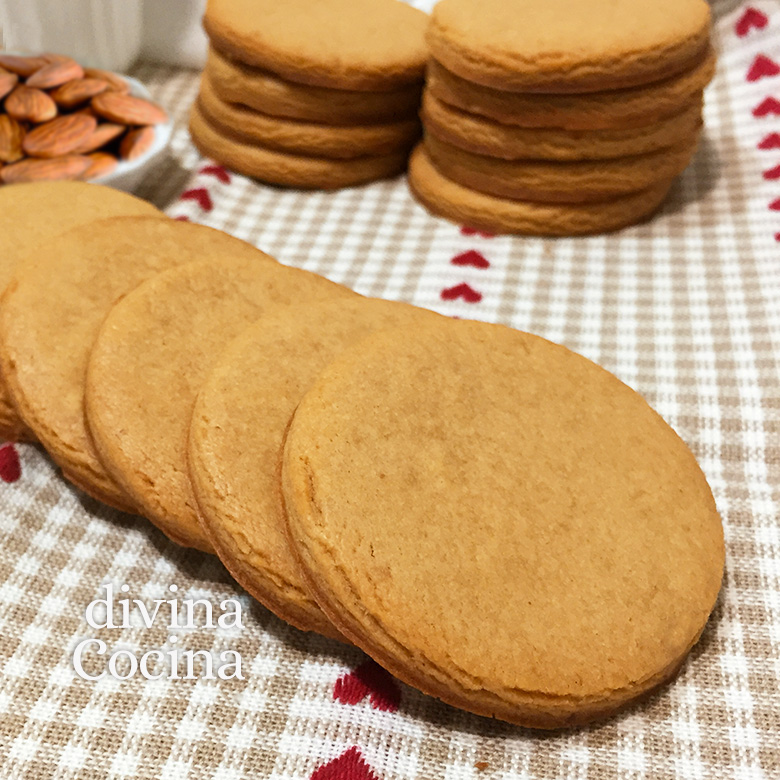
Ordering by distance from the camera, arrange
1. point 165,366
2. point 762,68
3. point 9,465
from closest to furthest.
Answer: point 165,366 → point 9,465 → point 762,68

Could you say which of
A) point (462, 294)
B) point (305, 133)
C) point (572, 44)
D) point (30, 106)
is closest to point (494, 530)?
point (462, 294)

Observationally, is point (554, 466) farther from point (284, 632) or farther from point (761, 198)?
point (761, 198)

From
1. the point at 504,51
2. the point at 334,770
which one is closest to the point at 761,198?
the point at 504,51

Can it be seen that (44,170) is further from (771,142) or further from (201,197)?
(771,142)

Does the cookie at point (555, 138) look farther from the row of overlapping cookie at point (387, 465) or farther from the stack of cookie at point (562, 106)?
the row of overlapping cookie at point (387, 465)

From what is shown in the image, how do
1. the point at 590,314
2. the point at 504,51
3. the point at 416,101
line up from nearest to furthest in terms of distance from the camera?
1. the point at 504,51
2. the point at 590,314
3. the point at 416,101
